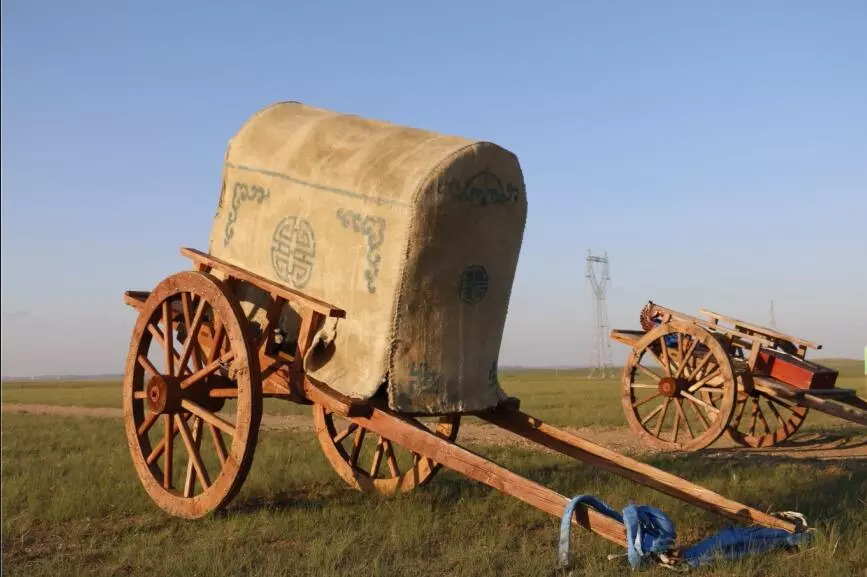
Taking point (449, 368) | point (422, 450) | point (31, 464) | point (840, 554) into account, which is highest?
point (449, 368)

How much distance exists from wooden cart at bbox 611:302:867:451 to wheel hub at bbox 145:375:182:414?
770cm

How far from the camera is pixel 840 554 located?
4566 millimetres

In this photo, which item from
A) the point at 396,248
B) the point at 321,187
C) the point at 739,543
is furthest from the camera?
the point at 321,187

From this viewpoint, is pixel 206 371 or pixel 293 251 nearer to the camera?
pixel 206 371

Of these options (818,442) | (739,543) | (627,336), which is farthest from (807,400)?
(739,543)

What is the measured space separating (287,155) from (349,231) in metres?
0.98

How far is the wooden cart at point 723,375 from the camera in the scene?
10891mm

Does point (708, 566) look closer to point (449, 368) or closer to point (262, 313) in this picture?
point (449, 368)

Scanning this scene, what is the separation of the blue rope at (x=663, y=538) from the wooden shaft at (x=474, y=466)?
0.08 meters

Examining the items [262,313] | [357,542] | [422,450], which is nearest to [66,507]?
[262,313]

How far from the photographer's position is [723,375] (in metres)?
10.9

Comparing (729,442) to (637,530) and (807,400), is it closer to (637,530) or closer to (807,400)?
(807,400)

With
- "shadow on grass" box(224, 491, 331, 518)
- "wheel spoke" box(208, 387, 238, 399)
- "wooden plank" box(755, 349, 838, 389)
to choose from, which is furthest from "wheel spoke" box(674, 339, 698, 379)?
"wheel spoke" box(208, 387, 238, 399)

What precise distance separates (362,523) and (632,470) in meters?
2.01
